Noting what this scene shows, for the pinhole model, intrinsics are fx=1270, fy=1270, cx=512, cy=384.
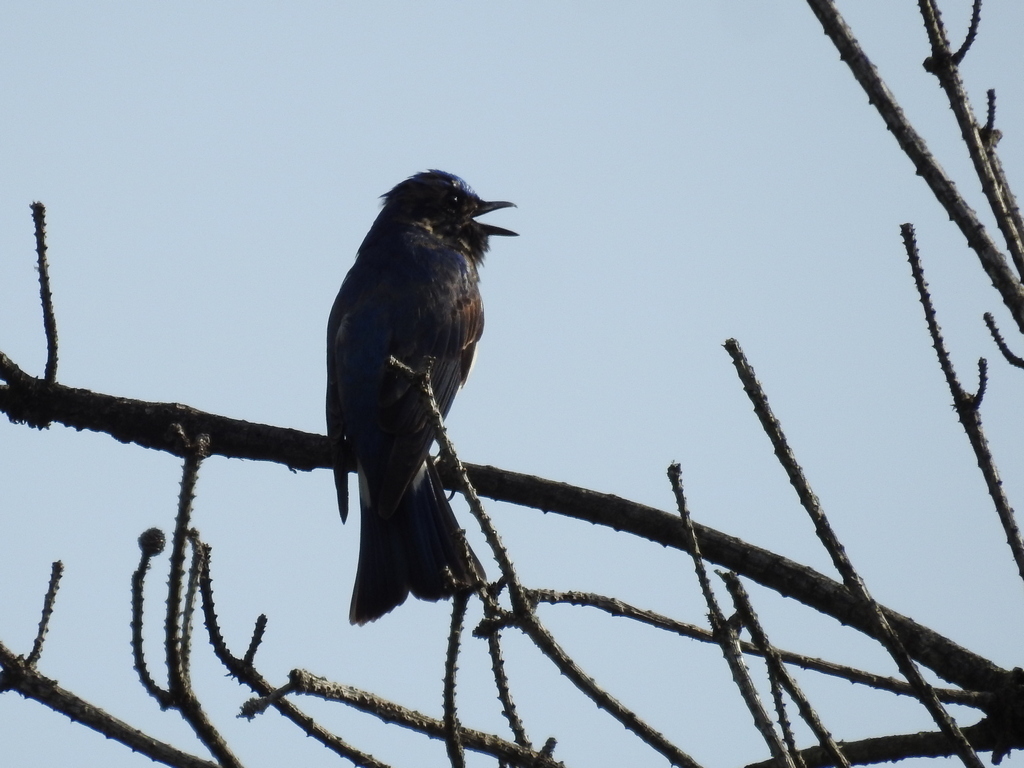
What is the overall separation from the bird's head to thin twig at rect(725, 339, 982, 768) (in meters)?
5.74

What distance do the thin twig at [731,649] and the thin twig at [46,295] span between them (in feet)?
8.97

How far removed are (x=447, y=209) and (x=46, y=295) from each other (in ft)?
13.4

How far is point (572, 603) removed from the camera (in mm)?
2928

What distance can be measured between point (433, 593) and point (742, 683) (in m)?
3.50

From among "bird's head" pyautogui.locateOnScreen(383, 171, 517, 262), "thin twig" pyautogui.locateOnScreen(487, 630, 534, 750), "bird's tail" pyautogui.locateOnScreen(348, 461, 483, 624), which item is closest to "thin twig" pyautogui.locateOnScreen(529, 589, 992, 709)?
"thin twig" pyautogui.locateOnScreen(487, 630, 534, 750)

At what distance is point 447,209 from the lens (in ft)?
27.4

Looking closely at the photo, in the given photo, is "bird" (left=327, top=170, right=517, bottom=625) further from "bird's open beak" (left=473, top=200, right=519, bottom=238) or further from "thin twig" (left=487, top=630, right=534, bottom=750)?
"thin twig" (left=487, top=630, right=534, bottom=750)

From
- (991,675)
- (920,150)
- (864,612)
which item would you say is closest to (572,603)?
(864,612)

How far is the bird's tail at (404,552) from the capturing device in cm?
565

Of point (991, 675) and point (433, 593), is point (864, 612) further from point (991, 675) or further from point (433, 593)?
point (433, 593)

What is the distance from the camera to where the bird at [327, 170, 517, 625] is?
18.8 feet

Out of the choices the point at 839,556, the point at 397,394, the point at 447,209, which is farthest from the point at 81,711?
the point at 447,209

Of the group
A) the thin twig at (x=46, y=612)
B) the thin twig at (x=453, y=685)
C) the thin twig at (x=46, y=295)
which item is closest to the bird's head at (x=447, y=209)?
the thin twig at (x=46, y=295)

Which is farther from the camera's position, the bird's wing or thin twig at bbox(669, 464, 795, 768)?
the bird's wing
